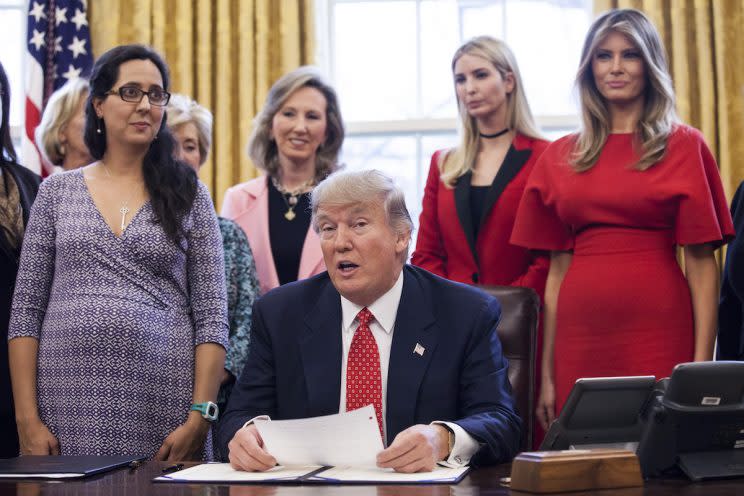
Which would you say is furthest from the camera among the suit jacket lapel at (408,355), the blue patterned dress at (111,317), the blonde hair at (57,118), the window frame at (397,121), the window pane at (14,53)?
the window pane at (14,53)

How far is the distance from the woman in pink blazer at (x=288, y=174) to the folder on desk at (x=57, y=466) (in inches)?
58.5

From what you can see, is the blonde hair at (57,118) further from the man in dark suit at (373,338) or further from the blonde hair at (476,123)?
the man in dark suit at (373,338)

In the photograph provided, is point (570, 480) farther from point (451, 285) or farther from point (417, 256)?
point (417, 256)

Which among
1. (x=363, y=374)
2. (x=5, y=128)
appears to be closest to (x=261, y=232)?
(x=5, y=128)

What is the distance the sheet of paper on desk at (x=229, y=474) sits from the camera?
6.73 feet

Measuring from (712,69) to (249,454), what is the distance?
4.03 meters

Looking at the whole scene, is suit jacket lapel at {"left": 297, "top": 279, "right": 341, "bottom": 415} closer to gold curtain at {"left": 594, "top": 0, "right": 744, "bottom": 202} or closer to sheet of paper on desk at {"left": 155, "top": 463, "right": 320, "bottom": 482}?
sheet of paper on desk at {"left": 155, "top": 463, "right": 320, "bottom": 482}

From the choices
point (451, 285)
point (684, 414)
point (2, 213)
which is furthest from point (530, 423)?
point (2, 213)

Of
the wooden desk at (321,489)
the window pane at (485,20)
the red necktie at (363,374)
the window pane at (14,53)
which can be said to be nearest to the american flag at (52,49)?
the window pane at (14,53)

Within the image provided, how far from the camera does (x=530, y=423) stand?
2701 mm

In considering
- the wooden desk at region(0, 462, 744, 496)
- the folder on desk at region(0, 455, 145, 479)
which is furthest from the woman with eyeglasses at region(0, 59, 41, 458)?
the wooden desk at region(0, 462, 744, 496)

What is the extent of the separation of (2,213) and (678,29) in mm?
3673

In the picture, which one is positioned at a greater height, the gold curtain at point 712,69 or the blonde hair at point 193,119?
the gold curtain at point 712,69

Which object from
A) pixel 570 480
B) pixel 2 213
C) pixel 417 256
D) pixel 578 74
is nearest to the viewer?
pixel 570 480
